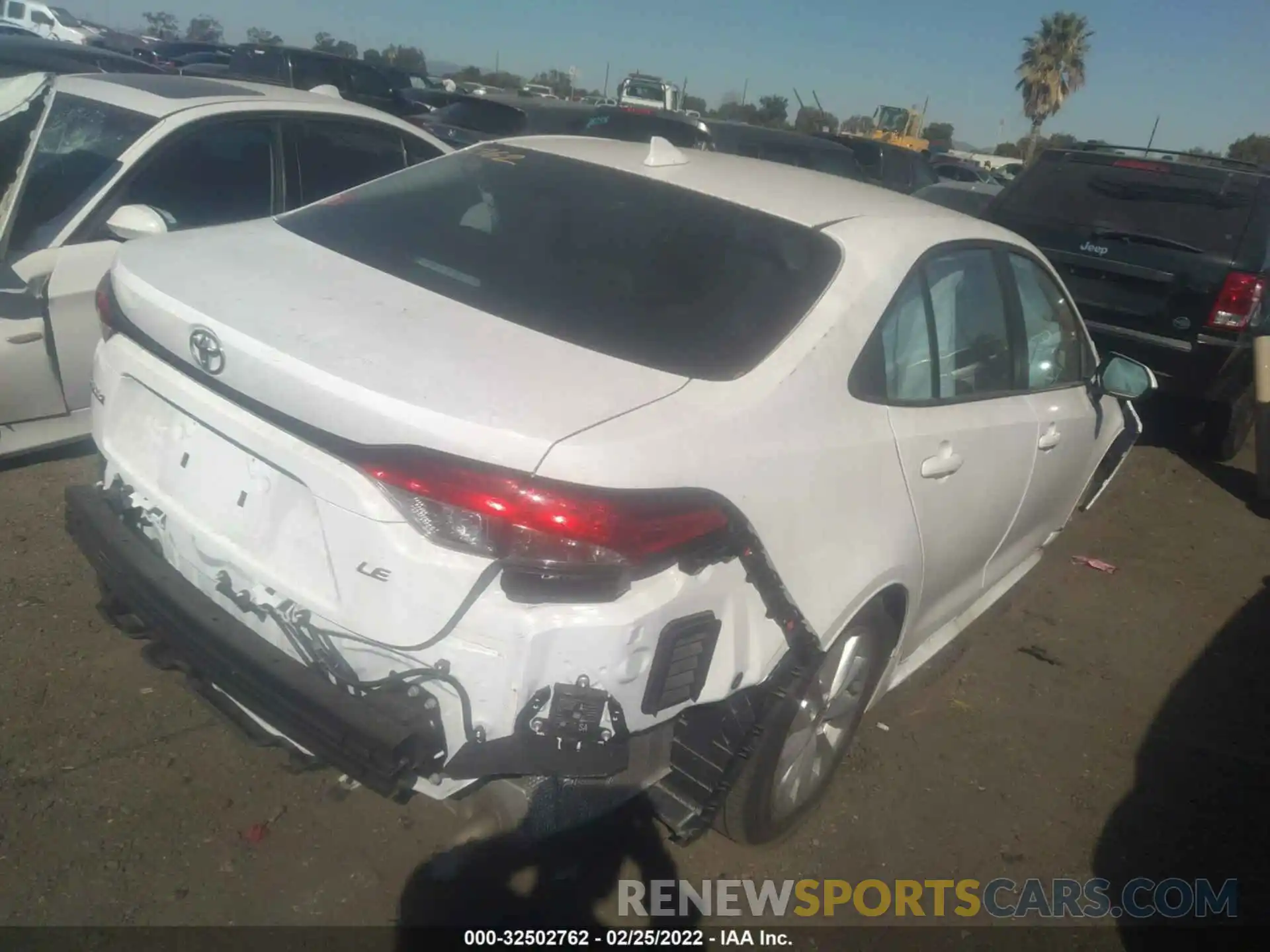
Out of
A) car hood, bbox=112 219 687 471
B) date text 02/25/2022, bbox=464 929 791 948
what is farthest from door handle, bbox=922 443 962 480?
date text 02/25/2022, bbox=464 929 791 948

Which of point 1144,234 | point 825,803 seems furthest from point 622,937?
point 1144,234

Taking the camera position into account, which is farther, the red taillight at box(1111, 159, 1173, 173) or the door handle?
the red taillight at box(1111, 159, 1173, 173)

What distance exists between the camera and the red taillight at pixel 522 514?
1874 mm

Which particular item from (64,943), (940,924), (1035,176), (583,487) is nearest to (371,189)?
(583,487)

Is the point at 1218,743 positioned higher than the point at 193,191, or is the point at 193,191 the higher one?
the point at 193,191

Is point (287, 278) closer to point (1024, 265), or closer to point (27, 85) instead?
point (27, 85)

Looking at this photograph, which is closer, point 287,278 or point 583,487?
point 583,487

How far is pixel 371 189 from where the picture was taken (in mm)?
3174

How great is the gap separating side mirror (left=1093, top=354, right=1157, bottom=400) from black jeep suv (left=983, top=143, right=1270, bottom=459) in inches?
115

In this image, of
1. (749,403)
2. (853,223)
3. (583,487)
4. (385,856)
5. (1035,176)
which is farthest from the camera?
(1035,176)

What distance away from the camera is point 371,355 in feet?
6.86

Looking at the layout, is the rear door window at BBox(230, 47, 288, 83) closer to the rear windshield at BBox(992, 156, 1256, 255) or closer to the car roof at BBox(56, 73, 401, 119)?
the car roof at BBox(56, 73, 401, 119)

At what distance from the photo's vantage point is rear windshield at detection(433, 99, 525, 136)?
11.9m

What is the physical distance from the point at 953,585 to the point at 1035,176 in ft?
17.5
